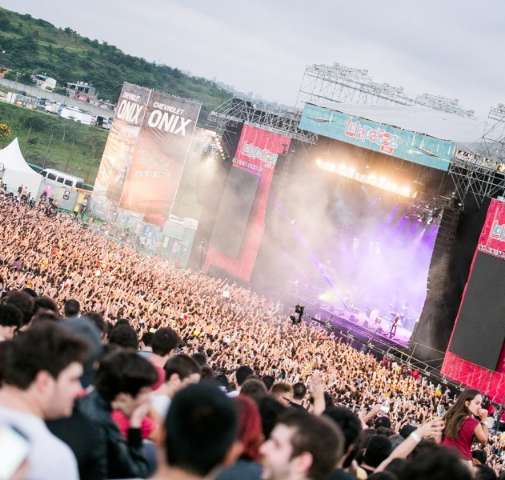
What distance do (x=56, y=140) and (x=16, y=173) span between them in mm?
37657

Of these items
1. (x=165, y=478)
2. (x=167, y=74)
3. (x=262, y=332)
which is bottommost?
(x=262, y=332)

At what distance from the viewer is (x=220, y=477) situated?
3.90 meters

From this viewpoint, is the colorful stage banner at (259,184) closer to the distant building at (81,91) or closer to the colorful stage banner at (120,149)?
the colorful stage banner at (120,149)

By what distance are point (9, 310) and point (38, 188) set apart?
138 feet

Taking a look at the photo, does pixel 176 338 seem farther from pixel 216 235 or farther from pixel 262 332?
pixel 216 235

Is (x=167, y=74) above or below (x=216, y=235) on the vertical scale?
above

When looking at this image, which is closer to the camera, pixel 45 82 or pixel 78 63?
pixel 45 82

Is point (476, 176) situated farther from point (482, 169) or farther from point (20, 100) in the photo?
point (20, 100)

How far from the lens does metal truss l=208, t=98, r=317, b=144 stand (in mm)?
36019

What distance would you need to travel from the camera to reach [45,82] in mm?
105125

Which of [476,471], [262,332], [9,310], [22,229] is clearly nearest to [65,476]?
[9,310]

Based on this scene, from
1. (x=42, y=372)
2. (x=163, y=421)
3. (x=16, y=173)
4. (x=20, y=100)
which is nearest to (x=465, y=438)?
(x=42, y=372)

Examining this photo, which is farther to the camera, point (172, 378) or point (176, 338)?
point (176, 338)

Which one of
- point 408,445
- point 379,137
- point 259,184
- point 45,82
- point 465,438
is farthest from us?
point 45,82
